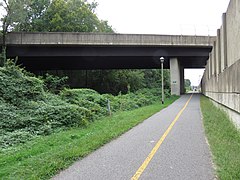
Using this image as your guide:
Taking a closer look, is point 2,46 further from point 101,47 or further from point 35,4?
point 35,4

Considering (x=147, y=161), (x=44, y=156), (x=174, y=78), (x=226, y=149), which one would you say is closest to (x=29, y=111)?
(x=44, y=156)

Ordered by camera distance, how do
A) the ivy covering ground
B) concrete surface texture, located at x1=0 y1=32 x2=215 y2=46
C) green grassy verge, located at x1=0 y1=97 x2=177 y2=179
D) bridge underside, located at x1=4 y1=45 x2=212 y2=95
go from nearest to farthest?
green grassy verge, located at x1=0 y1=97 x2=177 y2=179 < the ivy covering ground < concrete surface texture, located at x1=0 y1=32 x2=215 y2=46 < bridge underside, located at x1=4 y1=45 x2=212 y2=95

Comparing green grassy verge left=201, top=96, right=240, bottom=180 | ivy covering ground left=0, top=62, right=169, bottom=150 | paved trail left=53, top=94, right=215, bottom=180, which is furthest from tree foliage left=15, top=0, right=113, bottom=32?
paved trail left=53, top=94, right=215, bottom=180

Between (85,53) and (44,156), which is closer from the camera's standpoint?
(44,156)

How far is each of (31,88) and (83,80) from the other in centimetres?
4235

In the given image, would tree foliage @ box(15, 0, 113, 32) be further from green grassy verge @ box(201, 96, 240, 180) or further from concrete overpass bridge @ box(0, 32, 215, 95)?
green grassy verge @ box(201, 96, 240, 180)

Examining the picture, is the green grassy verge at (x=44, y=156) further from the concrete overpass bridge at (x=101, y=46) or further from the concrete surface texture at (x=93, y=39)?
the concrete overpass bridge at (x=101, y=46)

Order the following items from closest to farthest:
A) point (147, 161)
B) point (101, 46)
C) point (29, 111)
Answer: point (147, 161)
point (29, 111)
point (101, 46)

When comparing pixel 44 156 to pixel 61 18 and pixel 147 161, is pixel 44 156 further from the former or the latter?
pixel 61 18

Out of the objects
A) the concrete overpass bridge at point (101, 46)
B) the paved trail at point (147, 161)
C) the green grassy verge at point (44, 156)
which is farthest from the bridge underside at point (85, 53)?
the paved trail at point (147, 161)

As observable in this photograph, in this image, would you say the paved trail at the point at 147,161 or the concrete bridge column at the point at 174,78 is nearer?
the paved trail at the point at 147,161

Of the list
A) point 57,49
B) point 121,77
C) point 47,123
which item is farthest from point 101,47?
point 47,123

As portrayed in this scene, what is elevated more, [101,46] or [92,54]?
[101,46]

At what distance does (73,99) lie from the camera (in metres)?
16.4
